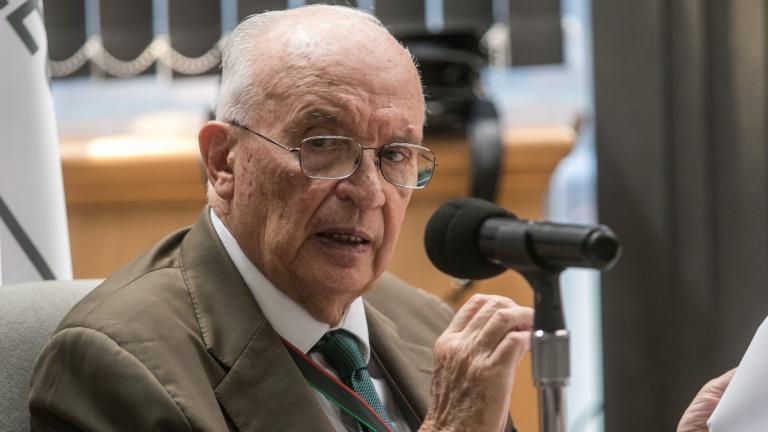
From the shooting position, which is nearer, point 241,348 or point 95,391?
point 95,391

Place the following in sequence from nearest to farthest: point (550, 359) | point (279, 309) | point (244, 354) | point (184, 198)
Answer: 1. point (550, 359)
2. point (244, 354)
3. point (279, 309)
4. point (184, 198)

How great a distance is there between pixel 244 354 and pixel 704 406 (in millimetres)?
656

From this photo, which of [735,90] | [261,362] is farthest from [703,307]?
[261,362]

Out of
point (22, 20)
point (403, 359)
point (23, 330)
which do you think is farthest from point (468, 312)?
point (22, 20)

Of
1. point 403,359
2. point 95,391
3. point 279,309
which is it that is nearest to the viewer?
point 95,391

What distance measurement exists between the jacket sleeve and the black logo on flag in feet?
2.58

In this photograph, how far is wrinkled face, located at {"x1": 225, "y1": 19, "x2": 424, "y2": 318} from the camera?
1.53 meters

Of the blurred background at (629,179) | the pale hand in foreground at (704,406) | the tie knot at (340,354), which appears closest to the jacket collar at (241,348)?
the tie knot at (340,354)

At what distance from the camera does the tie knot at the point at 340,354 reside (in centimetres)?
159

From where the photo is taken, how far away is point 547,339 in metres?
1.14

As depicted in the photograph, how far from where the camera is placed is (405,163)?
163 cm

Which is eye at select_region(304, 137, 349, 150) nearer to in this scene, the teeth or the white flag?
the teeth

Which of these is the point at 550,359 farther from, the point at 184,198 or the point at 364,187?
the point at 184,198

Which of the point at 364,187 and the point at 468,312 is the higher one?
the point at 364,187
